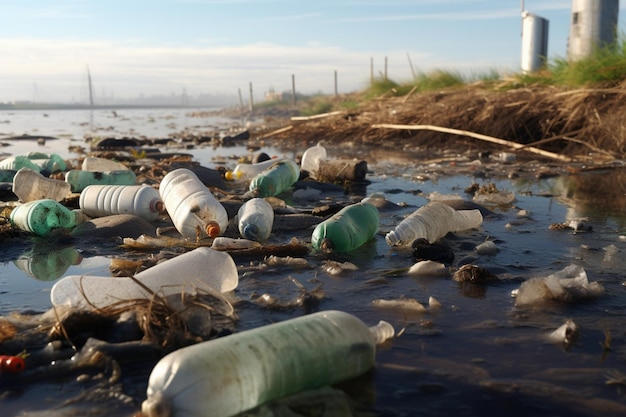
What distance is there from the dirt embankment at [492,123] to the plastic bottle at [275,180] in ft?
14.2

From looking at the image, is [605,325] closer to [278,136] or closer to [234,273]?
[234,273]

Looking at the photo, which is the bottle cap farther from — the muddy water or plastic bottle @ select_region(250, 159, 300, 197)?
plastic bottle @ select_region(250, 159, 300, 197)

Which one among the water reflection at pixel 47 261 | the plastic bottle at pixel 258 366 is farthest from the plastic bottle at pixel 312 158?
the plastic bottle at pixel 258 366

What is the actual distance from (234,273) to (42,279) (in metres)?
1.11

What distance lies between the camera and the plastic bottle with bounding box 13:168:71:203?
4.80 metres

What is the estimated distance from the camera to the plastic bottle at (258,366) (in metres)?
1.49

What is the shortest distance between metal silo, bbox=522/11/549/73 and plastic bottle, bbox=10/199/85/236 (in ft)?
48.0

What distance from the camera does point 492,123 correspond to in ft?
34.2

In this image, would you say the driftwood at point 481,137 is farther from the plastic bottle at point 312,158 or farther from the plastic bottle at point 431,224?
the plastic bottle at point 431,224

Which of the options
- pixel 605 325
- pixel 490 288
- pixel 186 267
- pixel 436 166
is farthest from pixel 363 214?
pixel 436 166

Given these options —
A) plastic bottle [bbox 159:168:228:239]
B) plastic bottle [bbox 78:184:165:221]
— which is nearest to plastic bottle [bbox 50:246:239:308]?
plastic bottle [bbox 159:168:228:239]

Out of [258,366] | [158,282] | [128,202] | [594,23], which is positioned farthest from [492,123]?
[258,366]

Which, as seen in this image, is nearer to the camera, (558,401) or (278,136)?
(558,401)

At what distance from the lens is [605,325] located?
7.61 ft
